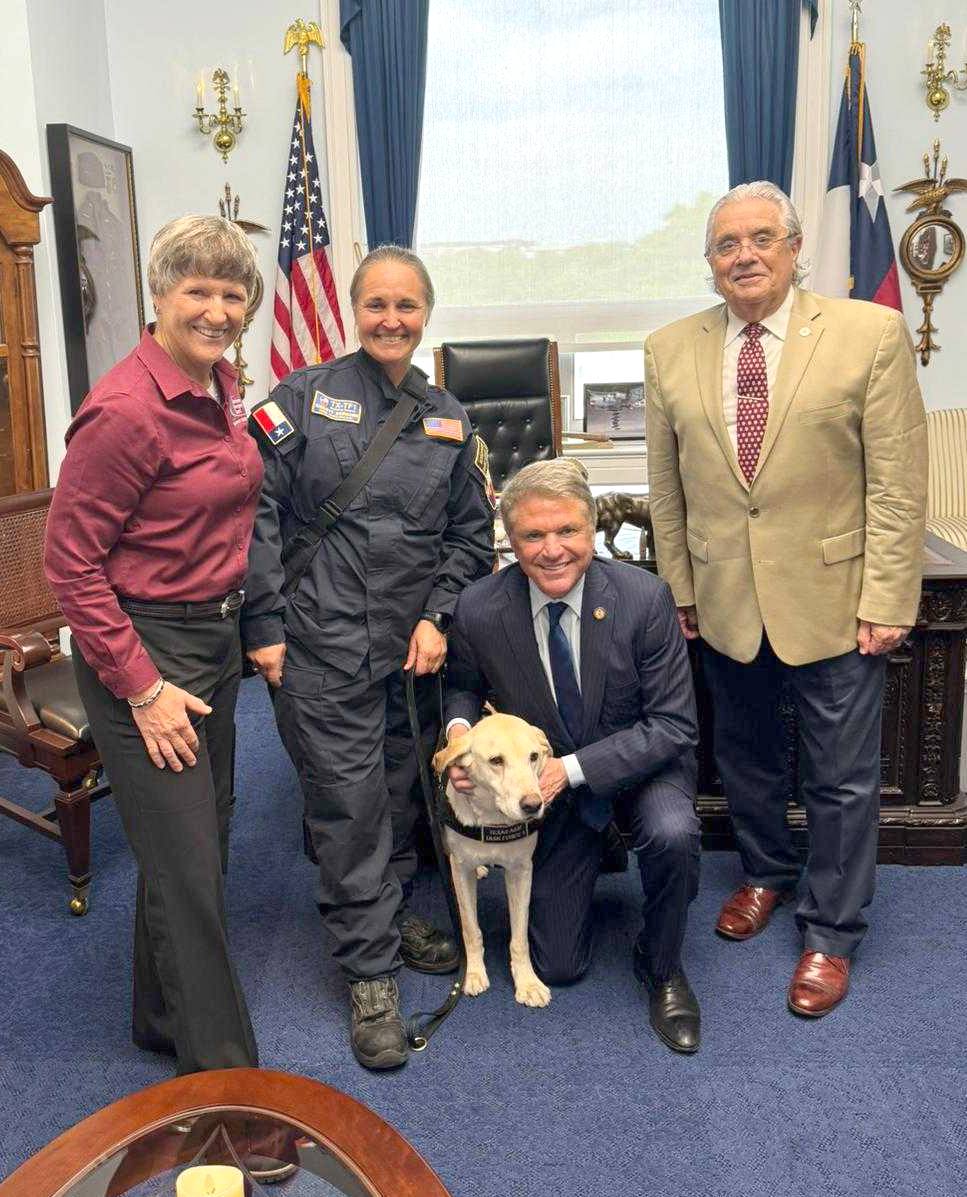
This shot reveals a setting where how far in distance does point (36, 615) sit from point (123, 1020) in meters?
1.55

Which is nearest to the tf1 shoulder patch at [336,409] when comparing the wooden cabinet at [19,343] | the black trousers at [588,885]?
the black trousers at [588,885]

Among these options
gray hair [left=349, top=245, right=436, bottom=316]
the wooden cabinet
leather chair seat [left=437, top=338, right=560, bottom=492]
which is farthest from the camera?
leather chair seat [left=437, top=338, right=560, bottom=492]

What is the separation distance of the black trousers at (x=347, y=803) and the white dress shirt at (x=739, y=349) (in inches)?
37.7

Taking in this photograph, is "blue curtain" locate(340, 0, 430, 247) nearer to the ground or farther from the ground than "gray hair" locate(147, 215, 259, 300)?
farther from the ground

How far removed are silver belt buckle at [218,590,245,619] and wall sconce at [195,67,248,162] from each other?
4.22 metres

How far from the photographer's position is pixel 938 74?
5.15 m

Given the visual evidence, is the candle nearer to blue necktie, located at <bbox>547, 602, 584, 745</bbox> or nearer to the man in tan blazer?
blue necktie, located at <bbox>547, 602, 584, 745</bbox>

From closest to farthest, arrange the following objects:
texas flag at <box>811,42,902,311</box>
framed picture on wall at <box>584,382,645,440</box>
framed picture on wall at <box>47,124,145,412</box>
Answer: framed picture on wall at <box>47,124,145,412</box> < texas flag at <box>811,42,902,311</box> < framed picture on wall at <box>584,382,645,440</box>

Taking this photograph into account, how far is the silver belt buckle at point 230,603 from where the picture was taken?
6.39 ft

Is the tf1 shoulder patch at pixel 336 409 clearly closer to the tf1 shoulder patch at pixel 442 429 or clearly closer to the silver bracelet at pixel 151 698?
the tf1 shoulder patch at pixel 442 429

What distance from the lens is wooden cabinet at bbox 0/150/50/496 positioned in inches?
158

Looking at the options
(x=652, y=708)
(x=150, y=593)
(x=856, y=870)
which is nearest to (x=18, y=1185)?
(x=150, y=593)

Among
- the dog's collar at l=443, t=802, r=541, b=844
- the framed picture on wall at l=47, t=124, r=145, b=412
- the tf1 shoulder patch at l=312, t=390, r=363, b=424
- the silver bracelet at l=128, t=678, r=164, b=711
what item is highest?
the framed picture on wall at l=47, t=124, r=145, b=412

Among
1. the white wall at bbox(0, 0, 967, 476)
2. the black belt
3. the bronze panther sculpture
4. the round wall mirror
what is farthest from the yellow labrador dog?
the round wall mirror
